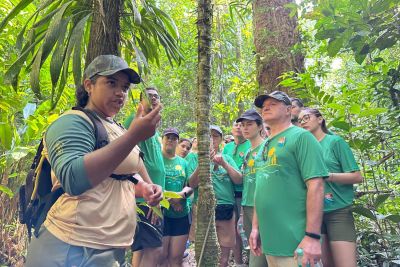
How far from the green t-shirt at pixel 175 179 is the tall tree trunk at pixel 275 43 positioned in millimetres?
1573

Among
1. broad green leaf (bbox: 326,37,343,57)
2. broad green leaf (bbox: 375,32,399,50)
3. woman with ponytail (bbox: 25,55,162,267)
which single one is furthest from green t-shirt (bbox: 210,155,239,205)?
woman with ponytail (bbox: 25,55,162,267)

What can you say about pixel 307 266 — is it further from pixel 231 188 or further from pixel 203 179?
pixel 231 188

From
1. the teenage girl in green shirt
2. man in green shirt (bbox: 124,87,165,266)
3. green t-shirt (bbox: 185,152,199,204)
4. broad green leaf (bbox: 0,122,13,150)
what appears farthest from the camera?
green t-shirt (bbox: 185,152,199,204)

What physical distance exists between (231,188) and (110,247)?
3.35 m

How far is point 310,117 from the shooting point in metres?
3.54

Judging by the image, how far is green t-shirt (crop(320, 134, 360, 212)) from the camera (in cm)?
323

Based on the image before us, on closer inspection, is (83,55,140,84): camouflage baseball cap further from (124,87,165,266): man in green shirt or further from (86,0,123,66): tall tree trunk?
(124,87,165,266): man in green shirt

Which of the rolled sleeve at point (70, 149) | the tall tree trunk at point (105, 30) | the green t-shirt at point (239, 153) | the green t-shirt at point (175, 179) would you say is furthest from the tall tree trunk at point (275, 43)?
the rolled sleeve at point (70, 149)

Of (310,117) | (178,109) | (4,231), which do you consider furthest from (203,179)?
(178,109)

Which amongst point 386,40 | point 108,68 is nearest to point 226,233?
A: point 386,40

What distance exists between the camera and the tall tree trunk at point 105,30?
2.40 metres

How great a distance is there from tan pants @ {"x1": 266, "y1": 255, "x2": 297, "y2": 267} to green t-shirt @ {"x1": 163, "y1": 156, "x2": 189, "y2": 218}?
6.43ft

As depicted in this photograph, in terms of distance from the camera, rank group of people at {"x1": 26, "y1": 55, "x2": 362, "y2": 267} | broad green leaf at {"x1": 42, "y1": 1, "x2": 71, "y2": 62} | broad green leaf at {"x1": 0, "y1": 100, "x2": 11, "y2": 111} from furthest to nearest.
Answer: broad green leaf at {"x1": 0, "y1": 100, "x2": 11, "y2": 111} → broad green leaf at {"x1": 42, "y1": 1, "x2": 71, "y2": 62} → group of people at {"x1": 26, "y1": 55, "x2": 362, "y2": 267}

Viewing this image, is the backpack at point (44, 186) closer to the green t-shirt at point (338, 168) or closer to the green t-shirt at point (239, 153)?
the green t-shirt at point (338, 168)
